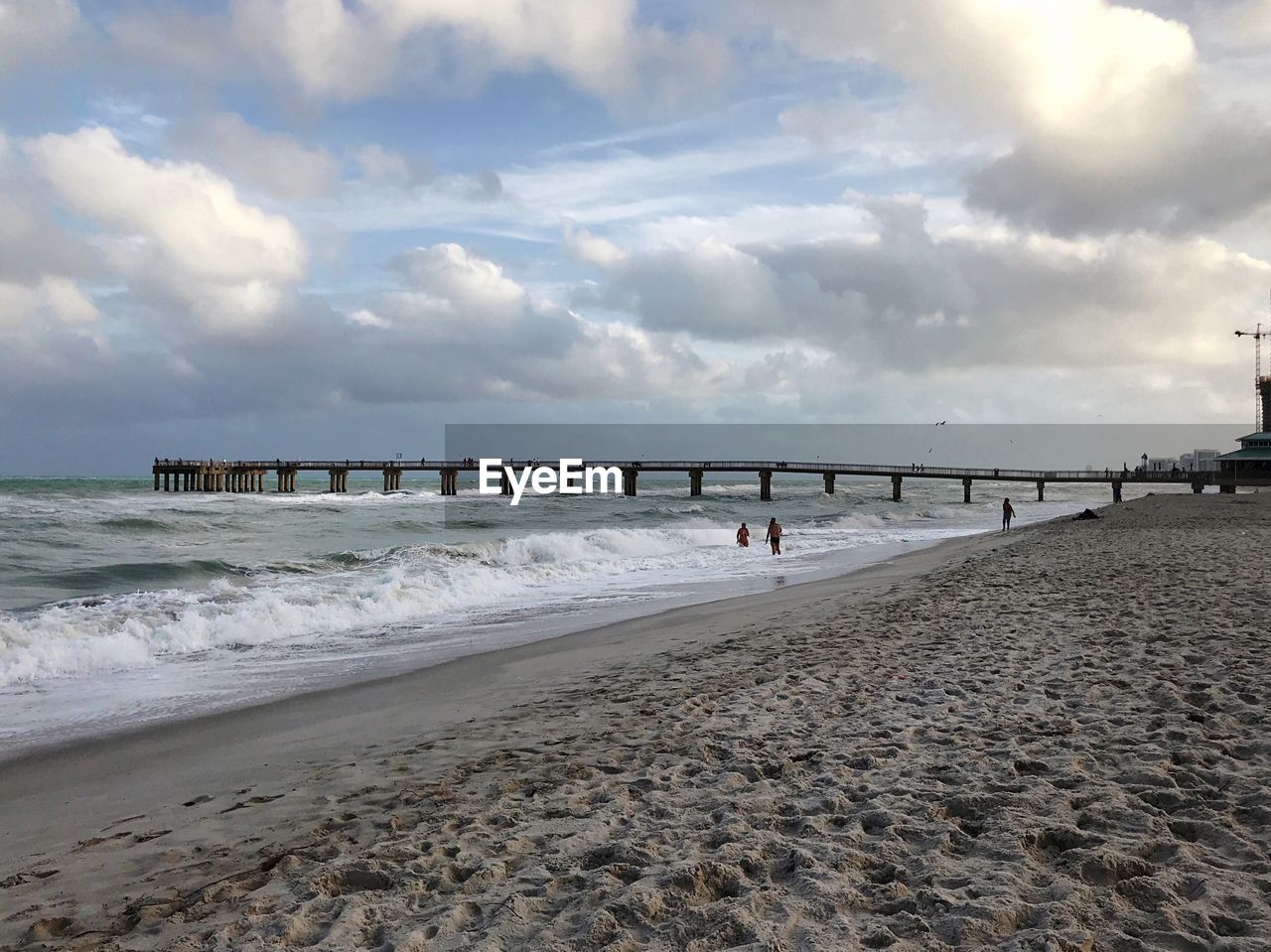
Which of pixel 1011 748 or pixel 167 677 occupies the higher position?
pixel 1011 748

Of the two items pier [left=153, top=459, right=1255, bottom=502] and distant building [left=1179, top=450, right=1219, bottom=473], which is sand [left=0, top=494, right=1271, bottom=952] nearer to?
pier [left=153, top=459, right=1255, bottom=502]

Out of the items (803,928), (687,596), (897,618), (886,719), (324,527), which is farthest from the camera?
(324,527)

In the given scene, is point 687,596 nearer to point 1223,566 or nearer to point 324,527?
point 1223,566

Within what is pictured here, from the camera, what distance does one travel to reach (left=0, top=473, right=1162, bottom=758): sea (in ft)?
27.7

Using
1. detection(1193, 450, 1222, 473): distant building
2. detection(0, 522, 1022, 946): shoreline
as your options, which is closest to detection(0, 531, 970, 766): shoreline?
detection(0, 522, 1022, 946): shoreline

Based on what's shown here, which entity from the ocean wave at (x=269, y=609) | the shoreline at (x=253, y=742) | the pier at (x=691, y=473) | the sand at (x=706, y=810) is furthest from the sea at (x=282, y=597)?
the pier at (x=691, y=473)

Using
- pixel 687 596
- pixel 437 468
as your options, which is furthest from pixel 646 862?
pixel 437 468

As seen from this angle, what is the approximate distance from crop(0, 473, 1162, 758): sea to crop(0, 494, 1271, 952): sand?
5.17 feet

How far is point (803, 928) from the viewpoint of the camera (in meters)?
2.89

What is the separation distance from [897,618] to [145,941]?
8.43m

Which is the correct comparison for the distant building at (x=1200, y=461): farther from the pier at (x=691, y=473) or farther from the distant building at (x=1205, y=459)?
the pier at (x=691, y=473)

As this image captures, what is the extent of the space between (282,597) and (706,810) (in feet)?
35.9

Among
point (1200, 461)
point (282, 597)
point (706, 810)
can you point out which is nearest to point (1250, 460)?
point (1200, 461)

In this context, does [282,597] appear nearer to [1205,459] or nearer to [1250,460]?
[1250,460]
